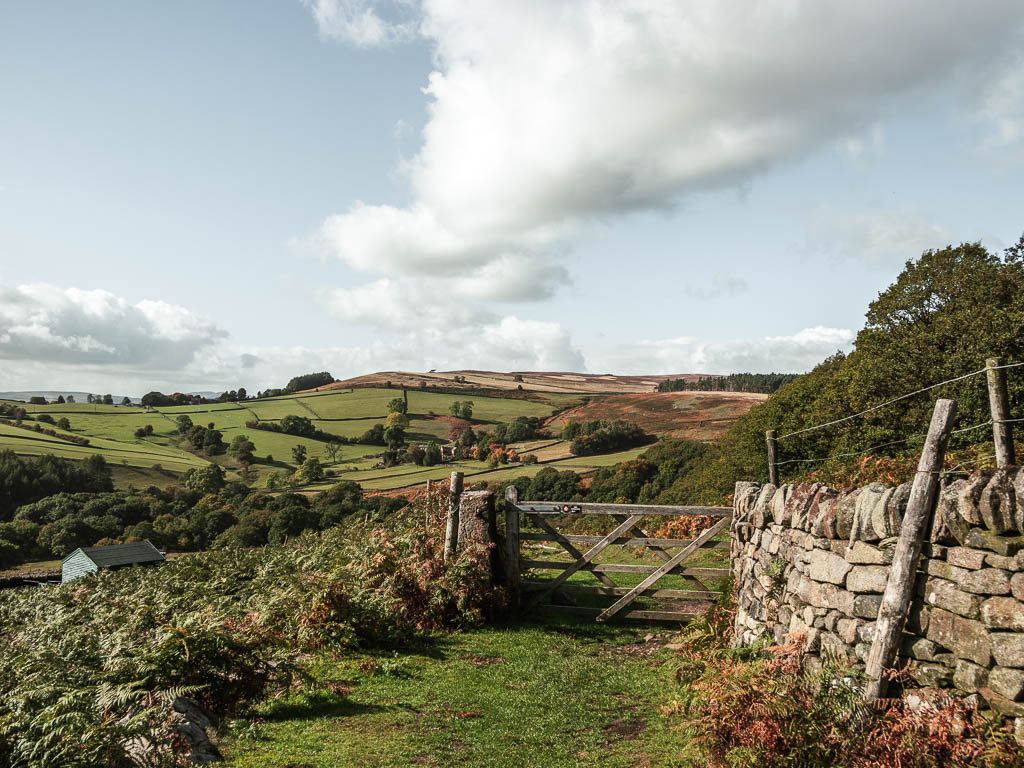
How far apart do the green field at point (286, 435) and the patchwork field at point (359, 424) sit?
0.42ft

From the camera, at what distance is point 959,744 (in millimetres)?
4121

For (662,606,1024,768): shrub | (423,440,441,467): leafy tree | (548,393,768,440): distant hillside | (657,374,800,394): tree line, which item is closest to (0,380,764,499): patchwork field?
(548,393,768,440): distant hillside

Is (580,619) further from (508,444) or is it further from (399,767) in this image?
(508,444)

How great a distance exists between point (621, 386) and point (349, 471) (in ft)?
133

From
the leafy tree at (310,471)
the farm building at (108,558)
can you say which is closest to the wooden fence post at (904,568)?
the farm building at (108,558)

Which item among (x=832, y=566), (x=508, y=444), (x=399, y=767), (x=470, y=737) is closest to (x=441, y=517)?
(x=470, y=737)

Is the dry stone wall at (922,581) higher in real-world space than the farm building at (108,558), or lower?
higher

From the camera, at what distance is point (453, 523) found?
34.1 feet

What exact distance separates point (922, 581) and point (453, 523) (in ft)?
23.1

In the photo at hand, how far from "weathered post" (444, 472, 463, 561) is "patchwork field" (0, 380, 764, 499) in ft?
117

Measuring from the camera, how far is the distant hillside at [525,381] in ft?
274

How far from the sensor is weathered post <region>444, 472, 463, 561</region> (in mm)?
10352

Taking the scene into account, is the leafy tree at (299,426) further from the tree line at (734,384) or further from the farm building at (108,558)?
the tree line at (734,384)

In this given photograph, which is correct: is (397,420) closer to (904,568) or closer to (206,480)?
(206,480)
